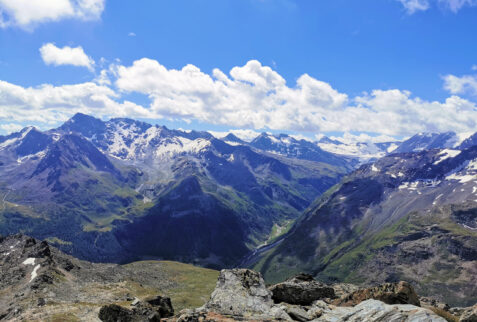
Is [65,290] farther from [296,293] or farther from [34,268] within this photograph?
[296,293]

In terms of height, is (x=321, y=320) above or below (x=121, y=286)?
above

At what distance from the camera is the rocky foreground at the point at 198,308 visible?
94.0ft

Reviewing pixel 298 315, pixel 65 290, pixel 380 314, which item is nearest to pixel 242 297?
pixel 298 315

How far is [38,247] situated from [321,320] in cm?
12741

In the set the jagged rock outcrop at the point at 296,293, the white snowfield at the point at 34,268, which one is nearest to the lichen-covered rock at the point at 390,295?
the jagged rock outcrop at the point at 296,293

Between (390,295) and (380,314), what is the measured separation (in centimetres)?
840

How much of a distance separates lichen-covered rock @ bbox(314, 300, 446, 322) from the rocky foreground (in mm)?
72

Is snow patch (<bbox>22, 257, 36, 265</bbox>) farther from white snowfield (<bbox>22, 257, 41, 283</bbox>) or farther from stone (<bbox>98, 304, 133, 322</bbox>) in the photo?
stone (<bbox>98, 304, 133, 322</bbox>)

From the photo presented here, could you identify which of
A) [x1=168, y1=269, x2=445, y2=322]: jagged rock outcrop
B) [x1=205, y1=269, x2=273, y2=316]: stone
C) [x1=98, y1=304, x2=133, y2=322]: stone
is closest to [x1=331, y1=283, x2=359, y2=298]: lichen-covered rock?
[x1=168, y1=269, x2=445, y2=322]: jagged rock outcrop

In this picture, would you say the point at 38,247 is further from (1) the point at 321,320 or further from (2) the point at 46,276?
(1) the point at 321,320

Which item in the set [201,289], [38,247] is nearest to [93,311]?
[38,247]

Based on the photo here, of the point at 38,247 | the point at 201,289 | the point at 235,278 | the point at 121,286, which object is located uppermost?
the point at 235,278

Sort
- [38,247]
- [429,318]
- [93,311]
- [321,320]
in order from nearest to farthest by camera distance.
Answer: [429,318]
[321,320]
[93,311]
[38,247]

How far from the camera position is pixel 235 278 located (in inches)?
1614
